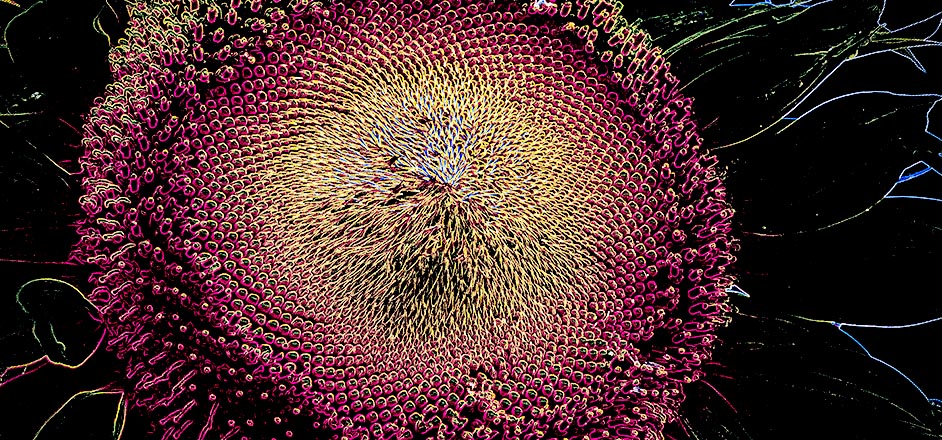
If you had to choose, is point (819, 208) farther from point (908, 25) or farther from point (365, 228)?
point (365, 228)

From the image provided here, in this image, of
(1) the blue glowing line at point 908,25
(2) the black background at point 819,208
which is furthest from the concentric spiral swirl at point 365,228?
(1) the blue glowing line at point 908,25

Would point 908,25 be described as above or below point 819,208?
above

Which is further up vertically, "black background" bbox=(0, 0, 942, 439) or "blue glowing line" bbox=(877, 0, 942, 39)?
"blue glowing line" bbox=(877, 0, 942, 39)

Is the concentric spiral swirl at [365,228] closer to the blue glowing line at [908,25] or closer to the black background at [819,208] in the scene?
the black background at [819,208]

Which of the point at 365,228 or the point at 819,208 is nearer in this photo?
the point at 365,228

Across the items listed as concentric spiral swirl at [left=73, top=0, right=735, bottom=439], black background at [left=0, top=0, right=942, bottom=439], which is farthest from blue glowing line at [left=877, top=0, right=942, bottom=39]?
concentric spiral swirl at [left=73, top=0, right=735, bottom=439]

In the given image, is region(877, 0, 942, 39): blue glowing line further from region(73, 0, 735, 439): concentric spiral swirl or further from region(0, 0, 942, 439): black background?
region(73, 0, 735, 439): concentric spiral swirl

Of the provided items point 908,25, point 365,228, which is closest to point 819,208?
point 908,25

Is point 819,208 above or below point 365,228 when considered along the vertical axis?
below

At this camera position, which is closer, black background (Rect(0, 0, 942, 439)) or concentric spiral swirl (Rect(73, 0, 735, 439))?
concentric spiral swirl (Rect(73, 0, 735, 439))

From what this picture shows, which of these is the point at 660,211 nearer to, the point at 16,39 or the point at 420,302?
the point at 420,302
